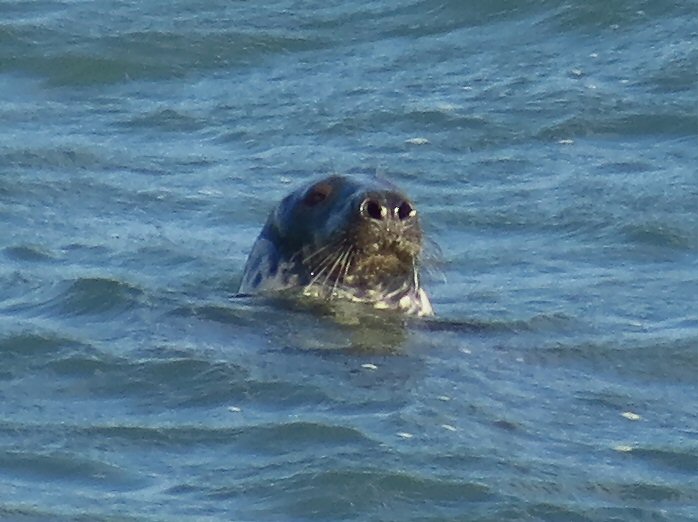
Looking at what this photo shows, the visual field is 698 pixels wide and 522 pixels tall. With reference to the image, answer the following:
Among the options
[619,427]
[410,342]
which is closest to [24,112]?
[410,342]

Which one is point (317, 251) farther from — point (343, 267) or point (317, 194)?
point (317, 194)

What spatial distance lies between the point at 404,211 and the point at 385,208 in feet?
0.26

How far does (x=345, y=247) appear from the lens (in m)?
9.25

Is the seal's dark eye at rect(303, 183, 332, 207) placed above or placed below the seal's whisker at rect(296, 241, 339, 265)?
above

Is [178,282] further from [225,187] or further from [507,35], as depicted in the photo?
[507,35]

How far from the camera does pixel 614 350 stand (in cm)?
927

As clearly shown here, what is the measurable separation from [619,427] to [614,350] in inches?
49.0

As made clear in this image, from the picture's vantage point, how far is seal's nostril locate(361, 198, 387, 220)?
9078 mm

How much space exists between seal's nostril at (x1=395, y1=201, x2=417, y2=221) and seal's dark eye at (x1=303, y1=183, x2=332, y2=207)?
441 millimetres

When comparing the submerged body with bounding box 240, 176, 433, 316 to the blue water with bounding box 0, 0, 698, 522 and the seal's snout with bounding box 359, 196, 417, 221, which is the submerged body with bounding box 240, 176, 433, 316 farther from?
the blue water with bounding box 0, 0, 698, 522

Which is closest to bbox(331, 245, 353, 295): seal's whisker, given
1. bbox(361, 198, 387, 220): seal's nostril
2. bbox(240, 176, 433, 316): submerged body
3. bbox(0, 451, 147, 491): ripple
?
bbox(240, 176, 433, 316): submerged body

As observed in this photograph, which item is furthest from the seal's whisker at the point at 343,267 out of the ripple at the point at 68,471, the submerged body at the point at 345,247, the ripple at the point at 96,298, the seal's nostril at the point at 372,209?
the ripple at the point at 68,471

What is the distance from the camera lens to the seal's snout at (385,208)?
9078mm

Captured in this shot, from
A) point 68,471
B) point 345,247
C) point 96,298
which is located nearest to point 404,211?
point 345,247
